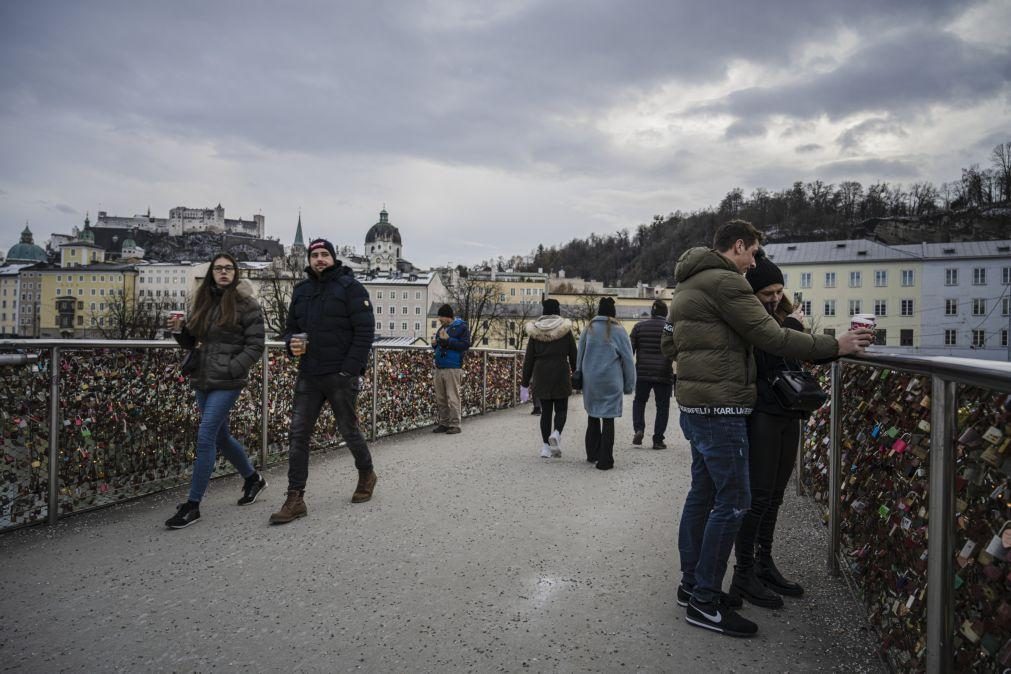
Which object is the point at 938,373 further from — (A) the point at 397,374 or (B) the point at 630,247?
(B) the point at 630,247

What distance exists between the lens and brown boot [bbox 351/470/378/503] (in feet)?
18.0

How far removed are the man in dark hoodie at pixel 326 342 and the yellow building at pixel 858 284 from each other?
75.9 meters

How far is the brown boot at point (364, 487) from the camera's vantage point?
216 inches

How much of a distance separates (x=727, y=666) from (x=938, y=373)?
1490 millimetres

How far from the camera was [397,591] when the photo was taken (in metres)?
3.58

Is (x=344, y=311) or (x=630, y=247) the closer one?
(x=344, y=311)

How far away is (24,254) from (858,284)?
162556 mm

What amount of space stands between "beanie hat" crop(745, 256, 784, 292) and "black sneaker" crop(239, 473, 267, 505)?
4.14 metres

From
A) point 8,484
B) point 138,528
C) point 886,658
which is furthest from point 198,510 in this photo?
point 886,658

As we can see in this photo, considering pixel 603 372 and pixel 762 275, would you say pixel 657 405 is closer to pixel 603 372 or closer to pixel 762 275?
pixel 603 372

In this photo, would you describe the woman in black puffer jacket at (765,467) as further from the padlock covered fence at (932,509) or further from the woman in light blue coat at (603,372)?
the woman in light blue coat at (603,372)

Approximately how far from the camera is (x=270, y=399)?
23.3ft

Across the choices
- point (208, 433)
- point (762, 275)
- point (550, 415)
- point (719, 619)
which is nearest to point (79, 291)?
point (550, 415)

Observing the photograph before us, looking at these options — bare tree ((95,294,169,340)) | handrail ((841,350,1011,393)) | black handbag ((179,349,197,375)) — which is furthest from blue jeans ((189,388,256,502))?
bare tree ((95,294,169,340))
